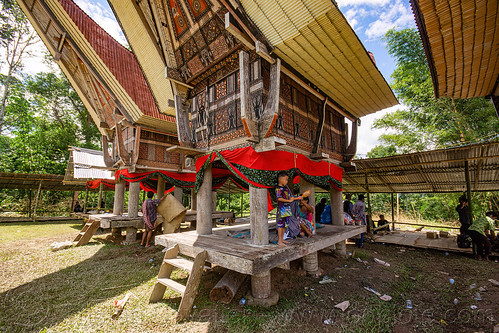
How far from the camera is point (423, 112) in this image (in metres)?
14.5

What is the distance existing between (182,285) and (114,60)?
31.1ft

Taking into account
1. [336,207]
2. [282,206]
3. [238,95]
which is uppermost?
[238,95]

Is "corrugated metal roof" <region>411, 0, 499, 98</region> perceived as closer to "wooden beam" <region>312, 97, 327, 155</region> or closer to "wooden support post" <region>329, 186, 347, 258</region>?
"wooden beam" <region>312, 97, 327, 155</region>

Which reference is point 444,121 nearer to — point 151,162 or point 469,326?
point 469,326

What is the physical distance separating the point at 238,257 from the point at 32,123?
2587 cm

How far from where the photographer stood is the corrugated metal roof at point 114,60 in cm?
825

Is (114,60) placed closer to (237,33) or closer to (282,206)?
(237,33)

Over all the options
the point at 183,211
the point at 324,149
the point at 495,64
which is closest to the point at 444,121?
the point at 324,149

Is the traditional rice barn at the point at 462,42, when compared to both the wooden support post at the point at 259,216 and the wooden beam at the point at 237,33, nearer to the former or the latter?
the wooden beam at the point at 237,33

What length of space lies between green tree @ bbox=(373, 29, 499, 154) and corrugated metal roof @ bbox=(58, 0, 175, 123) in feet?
50.1

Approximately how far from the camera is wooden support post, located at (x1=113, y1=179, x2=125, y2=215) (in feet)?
33.1

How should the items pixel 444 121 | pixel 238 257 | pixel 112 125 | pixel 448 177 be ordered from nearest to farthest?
pixel 238 257 → pixel 448 177 → pixel 112 125 → pixel 444 121

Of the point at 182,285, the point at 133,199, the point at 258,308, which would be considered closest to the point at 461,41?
the point at 258,308

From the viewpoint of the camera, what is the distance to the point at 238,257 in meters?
3.47
